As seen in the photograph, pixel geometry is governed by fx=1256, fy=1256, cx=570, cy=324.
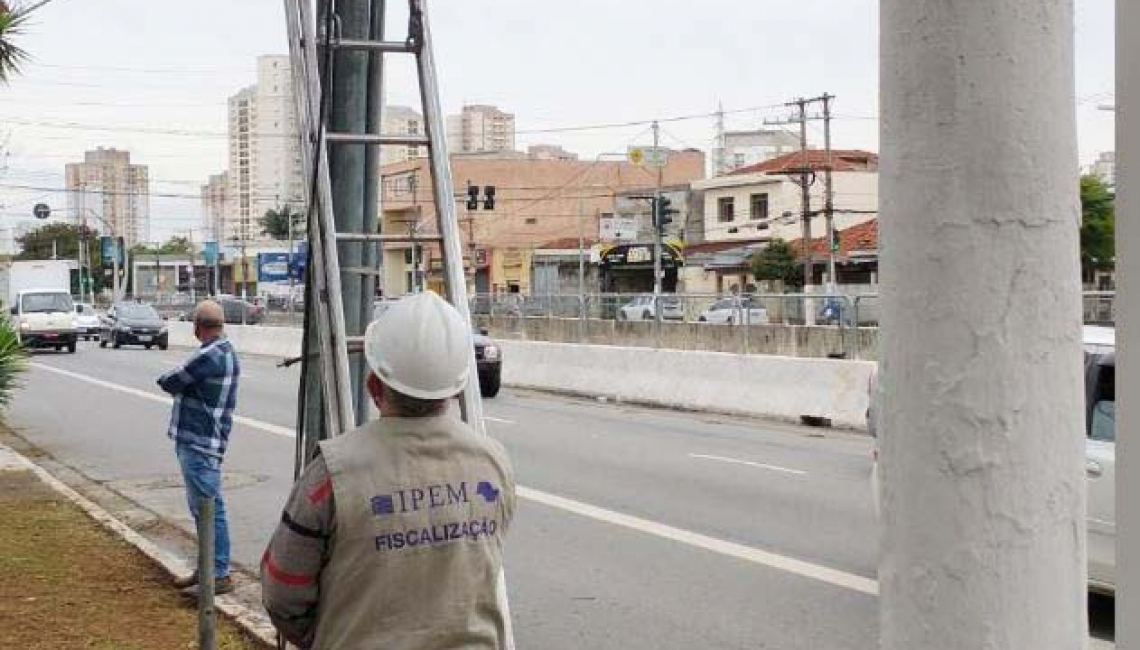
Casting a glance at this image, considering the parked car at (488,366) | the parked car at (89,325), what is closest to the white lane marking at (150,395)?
the parked car at (488,366)

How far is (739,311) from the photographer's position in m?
28.5

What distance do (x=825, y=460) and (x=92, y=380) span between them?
18.8 metres

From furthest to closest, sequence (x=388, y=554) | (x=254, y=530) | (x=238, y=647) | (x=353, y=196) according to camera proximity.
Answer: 1. (x=254, y=530)
2. (x=238, y=647)
3. (x=353, y=196)
4. (x=388, y=554)

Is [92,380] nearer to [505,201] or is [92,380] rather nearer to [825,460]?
[825,460]

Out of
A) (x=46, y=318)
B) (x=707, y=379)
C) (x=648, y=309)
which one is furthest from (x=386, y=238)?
(x=46, y=318)

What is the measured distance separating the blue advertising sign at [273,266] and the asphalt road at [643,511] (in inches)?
1990

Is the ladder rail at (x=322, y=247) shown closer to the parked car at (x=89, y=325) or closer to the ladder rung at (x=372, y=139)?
the ladder rung at (x=372, y=139)

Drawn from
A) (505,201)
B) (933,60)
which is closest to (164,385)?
(933,60)

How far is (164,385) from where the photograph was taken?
299 inches

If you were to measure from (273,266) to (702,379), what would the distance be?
5461 cm

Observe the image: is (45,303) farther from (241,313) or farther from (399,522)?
(399,522)

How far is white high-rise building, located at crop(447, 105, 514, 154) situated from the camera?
104181mm

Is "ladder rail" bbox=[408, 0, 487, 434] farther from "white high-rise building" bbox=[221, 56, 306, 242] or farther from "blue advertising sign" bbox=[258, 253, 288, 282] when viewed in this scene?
"blue advertising sign" bbox=[258, 253, 288, 282]

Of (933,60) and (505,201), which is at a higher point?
(505,201)
